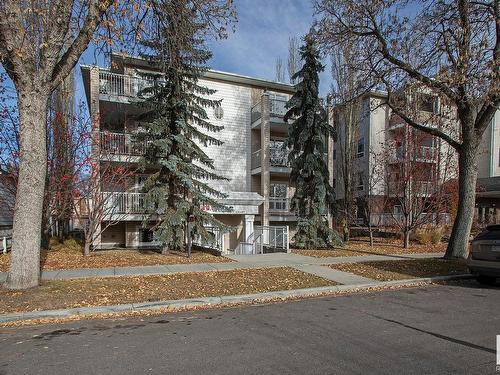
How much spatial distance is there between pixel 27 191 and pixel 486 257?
10.3 metres

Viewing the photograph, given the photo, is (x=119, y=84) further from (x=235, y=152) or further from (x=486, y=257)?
(x=486, y=257)

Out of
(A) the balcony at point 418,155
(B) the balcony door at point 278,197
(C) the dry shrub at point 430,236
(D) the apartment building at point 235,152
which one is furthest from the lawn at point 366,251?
(B) the balcony door at point 278,197

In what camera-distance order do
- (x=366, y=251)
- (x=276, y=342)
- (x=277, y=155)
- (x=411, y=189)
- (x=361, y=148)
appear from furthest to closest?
1. (x=361, y=148)
2. (x=277, y=155)
3. (x=411, y=189)
4. (x=366, y=251)
5. (x=276, y=342)

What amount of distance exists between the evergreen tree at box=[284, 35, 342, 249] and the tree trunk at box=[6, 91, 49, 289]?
12029mm

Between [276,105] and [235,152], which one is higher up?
[276,105]

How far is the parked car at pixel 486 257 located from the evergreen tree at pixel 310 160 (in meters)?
8.32

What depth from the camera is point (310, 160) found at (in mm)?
18422

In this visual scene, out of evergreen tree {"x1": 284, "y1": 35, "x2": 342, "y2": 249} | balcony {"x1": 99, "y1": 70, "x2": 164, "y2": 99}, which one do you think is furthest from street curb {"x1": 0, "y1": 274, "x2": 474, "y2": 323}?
balcony {"x1": 99, "y1": 70, "x2": 164, "y2": 99}

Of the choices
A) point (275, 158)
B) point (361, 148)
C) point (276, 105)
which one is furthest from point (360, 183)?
point (276, 105)

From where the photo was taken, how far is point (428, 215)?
20.5 meters

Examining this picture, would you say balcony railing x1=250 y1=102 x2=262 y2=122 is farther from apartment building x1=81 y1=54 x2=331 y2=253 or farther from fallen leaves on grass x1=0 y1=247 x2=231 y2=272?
fallen leaves on grass x1=0 y1=247 x2=231 y2=272

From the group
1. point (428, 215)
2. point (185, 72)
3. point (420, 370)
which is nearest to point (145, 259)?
point (185, 72)

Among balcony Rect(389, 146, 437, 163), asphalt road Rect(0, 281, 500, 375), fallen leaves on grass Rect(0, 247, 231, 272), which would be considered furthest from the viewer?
balcony Rect(389, 146, 437, 163)

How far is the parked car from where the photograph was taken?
369 inches
